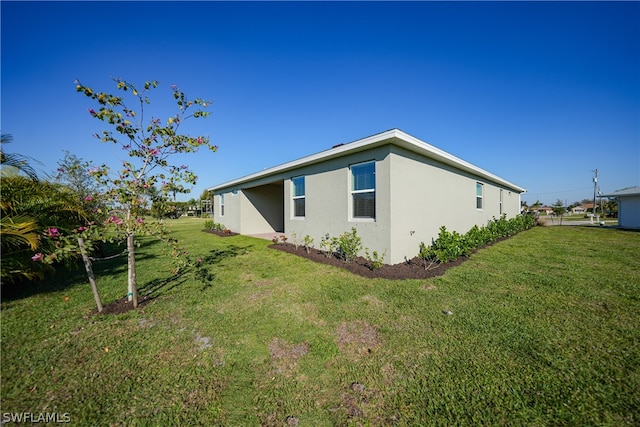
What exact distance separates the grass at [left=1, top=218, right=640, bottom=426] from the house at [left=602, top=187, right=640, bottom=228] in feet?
61.7

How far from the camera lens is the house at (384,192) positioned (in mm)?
5695

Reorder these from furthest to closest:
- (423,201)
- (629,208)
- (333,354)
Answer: (629,208)
(423,201)
(333,354)

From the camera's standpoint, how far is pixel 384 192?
568cm

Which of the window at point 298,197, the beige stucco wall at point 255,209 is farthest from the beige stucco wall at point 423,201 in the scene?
the beige stucco wall at point 255,209

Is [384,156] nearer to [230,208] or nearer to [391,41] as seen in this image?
[391,41]

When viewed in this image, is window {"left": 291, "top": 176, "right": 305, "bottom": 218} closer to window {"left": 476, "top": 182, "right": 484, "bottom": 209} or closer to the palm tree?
the palm tree

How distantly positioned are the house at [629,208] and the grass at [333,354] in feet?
61.7

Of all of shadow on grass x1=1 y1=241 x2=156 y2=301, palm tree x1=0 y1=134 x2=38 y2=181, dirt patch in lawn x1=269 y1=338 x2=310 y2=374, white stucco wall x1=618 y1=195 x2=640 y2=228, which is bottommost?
dirt patch in lawn x1=269 y1=338 x2=310 y2=374

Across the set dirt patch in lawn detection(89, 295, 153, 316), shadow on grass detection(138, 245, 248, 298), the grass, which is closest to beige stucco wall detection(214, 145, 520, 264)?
the grass

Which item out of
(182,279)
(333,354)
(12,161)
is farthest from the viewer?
(182,279)

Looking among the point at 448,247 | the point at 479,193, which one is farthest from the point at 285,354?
the point at 479,193

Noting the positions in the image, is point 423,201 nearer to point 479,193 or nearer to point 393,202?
point 393,202

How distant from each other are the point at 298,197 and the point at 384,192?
4.07 m

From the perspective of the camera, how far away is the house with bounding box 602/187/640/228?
1563 centimetres
